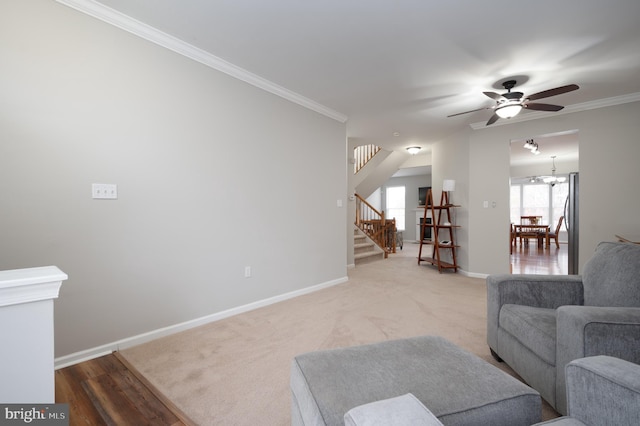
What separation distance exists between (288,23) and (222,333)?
2.71 metres

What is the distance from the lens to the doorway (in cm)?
494

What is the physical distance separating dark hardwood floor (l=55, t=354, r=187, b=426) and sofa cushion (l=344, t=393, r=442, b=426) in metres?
1.30

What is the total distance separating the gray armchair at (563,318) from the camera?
1310mm

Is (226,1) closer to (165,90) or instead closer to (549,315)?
(165,90)

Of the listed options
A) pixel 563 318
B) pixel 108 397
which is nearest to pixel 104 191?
pixel 108 397

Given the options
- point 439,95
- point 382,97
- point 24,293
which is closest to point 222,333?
point 24,293

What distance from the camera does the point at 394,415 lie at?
657mm

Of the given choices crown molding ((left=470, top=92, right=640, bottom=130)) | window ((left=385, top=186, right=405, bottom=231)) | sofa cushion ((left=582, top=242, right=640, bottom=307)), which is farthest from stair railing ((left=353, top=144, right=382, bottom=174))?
sofa cushion ((left=582, top=242, right=640, bottom=307))

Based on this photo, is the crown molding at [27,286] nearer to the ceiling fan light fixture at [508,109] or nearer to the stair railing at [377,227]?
the ceiling fan light fixture at [508,109]

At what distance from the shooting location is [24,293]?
3.23 ft

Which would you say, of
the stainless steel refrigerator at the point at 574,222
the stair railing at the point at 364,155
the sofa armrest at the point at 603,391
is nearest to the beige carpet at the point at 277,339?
the sofa armrest at the point at 603,391

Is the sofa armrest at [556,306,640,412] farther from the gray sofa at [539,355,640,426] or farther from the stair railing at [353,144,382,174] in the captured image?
the stair railing at [353,144,382,174]

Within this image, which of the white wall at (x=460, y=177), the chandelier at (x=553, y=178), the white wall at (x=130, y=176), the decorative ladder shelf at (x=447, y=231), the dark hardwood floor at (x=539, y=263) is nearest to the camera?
the white wall at (x=130, y=176)

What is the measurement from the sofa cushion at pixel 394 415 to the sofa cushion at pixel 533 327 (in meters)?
1.31
